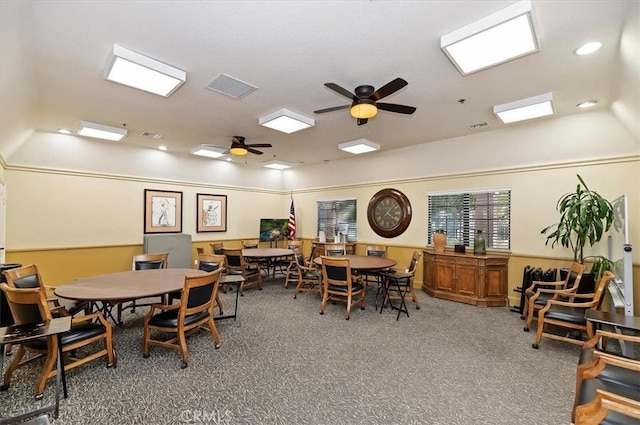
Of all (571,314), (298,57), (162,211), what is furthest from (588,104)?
(162,211)

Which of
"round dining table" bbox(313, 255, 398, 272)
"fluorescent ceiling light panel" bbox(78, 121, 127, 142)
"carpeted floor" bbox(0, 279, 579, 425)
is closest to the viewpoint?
"carpeted floor" bbox(0, 279, 579, 425)

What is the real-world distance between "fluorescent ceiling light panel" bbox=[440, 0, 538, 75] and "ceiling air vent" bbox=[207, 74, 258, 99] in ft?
7.56

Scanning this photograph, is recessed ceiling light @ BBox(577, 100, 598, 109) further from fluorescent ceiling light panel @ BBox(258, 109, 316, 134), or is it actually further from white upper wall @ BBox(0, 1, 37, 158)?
white upper wall @ BBox(0, 1, 37, 158)

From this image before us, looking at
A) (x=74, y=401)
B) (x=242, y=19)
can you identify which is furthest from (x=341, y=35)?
(x=74, y=401)

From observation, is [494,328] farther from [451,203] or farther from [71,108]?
[71,108]

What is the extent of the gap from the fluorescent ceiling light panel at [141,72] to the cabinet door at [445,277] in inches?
209

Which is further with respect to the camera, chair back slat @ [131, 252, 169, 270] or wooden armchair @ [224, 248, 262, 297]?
wooden armchair @ [224, 248, 262, 297]

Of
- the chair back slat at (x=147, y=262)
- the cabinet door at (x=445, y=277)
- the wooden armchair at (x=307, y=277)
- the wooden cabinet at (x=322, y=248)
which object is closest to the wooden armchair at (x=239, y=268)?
the wooden armchair at (x=307, y=277)

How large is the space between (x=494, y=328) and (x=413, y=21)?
4078 mm

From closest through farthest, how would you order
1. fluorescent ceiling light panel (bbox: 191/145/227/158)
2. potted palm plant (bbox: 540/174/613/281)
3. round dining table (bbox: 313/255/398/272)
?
1. potted palm plant (bbox: 540/174/613/281)
2. round dining table (bbox: 313/255/398/272)
3. fluorescent ceiling light panel (bbox: 191/145/227/158)

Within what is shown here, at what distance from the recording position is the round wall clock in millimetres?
6746

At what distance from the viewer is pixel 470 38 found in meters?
2.50

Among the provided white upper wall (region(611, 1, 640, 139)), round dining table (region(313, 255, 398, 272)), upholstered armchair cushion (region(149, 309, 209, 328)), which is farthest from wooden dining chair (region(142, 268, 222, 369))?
white upper wall (region(611, 1, 640, 139))

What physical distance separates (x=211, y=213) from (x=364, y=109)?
5.85 metres
